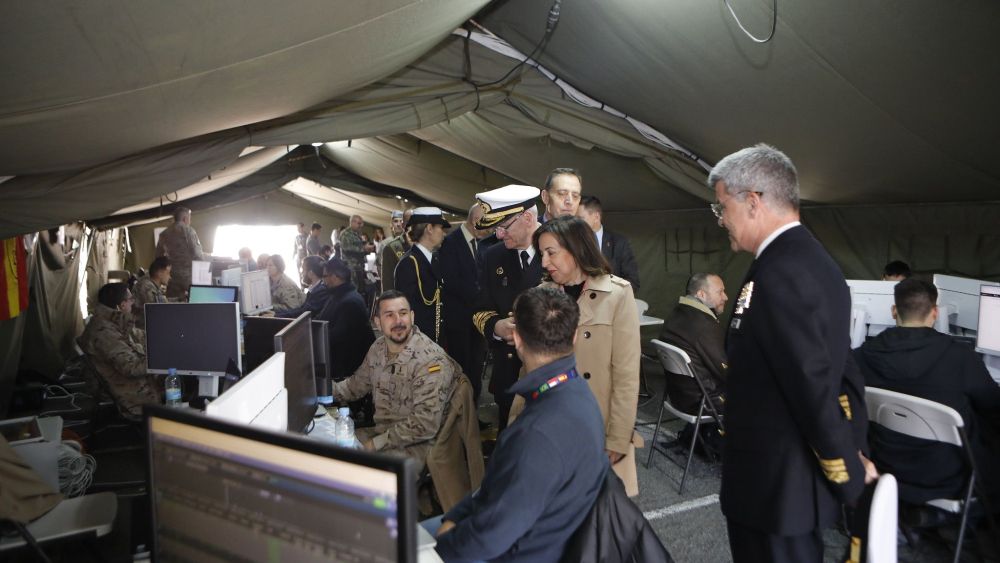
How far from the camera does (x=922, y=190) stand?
13.7ft

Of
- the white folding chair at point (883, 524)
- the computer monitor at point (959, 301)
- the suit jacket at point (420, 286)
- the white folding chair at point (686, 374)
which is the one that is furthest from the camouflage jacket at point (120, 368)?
the computer monitor at point (959, 301)

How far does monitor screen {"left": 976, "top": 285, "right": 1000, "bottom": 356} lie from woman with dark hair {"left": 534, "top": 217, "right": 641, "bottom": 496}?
2290 millimetres

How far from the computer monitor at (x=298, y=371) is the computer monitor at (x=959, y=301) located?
12.0ft

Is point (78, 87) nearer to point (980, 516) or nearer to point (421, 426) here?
point (421, 426)

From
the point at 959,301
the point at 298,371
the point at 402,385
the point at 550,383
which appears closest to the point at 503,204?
the point at 402,385

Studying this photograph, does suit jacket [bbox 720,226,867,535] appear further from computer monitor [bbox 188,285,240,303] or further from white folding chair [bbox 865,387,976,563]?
computer monitor [bbox 188,285,240,303]

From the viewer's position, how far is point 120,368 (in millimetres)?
3688

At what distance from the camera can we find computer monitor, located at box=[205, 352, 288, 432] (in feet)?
3.64

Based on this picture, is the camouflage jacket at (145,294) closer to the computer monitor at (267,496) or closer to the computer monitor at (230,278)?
the computer monitor at (230,278)

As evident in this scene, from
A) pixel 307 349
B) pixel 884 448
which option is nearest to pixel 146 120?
pixel 307 349

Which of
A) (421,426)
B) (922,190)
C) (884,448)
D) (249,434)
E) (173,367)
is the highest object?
(922,190)

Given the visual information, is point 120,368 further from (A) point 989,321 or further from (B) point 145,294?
(A) point 989,321

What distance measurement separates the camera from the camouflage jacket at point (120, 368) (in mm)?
3680

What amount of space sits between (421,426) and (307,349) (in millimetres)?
635
